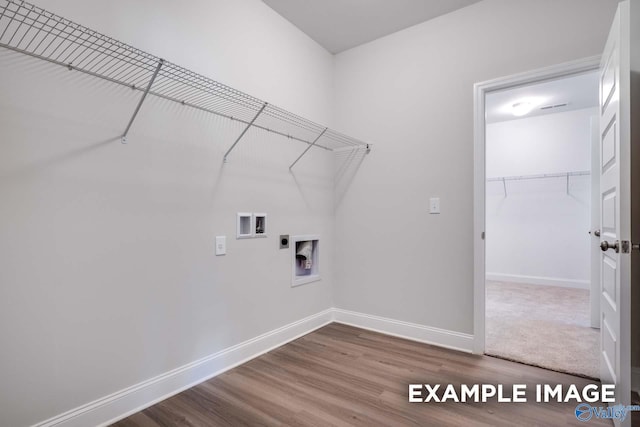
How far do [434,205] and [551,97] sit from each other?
286 centimetres

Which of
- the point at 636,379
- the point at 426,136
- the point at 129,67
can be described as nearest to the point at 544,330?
the point at 636,379

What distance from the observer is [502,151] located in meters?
5.07

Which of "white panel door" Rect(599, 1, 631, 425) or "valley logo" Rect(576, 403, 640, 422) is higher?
"white panel door" Rect(599, 1, 631, 425)

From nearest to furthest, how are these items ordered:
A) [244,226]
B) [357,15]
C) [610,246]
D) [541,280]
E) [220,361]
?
[610,246]
[220,361]
[244,226]
[357,15]
[541,280]

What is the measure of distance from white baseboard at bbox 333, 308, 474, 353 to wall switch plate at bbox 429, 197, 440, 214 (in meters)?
0.91

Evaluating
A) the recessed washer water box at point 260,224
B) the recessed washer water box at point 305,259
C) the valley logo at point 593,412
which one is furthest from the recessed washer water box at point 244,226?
the valley logo at point 593,412

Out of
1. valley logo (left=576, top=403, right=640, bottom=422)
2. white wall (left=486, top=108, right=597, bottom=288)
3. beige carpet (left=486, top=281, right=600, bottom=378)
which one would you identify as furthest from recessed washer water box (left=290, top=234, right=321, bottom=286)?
white wall (left=486, top=108, right=597, bottom=288)

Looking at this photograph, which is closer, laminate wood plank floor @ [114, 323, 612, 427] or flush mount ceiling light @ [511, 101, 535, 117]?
laminate wood plank floor @ [114, 323, 612, 427]

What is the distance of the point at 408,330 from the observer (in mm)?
2586

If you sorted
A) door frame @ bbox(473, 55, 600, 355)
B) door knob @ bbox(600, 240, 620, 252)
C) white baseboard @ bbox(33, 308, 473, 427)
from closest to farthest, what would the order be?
door knob @ bbox(600, 240, 620, 252) → white baseboard @ bbox(33, 308, 473, 427) → door frame @ bbox(473, 55, 600, 355)

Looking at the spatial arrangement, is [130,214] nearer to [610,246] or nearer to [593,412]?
[610,246]

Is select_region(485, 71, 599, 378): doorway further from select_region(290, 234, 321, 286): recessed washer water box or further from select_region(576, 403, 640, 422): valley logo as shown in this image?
select_region(290, 234, 321, 286): recessed washer water box

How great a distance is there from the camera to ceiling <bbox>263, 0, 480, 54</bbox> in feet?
7.72

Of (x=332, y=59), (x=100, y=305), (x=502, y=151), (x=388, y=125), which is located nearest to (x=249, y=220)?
(x=100, y=305)
